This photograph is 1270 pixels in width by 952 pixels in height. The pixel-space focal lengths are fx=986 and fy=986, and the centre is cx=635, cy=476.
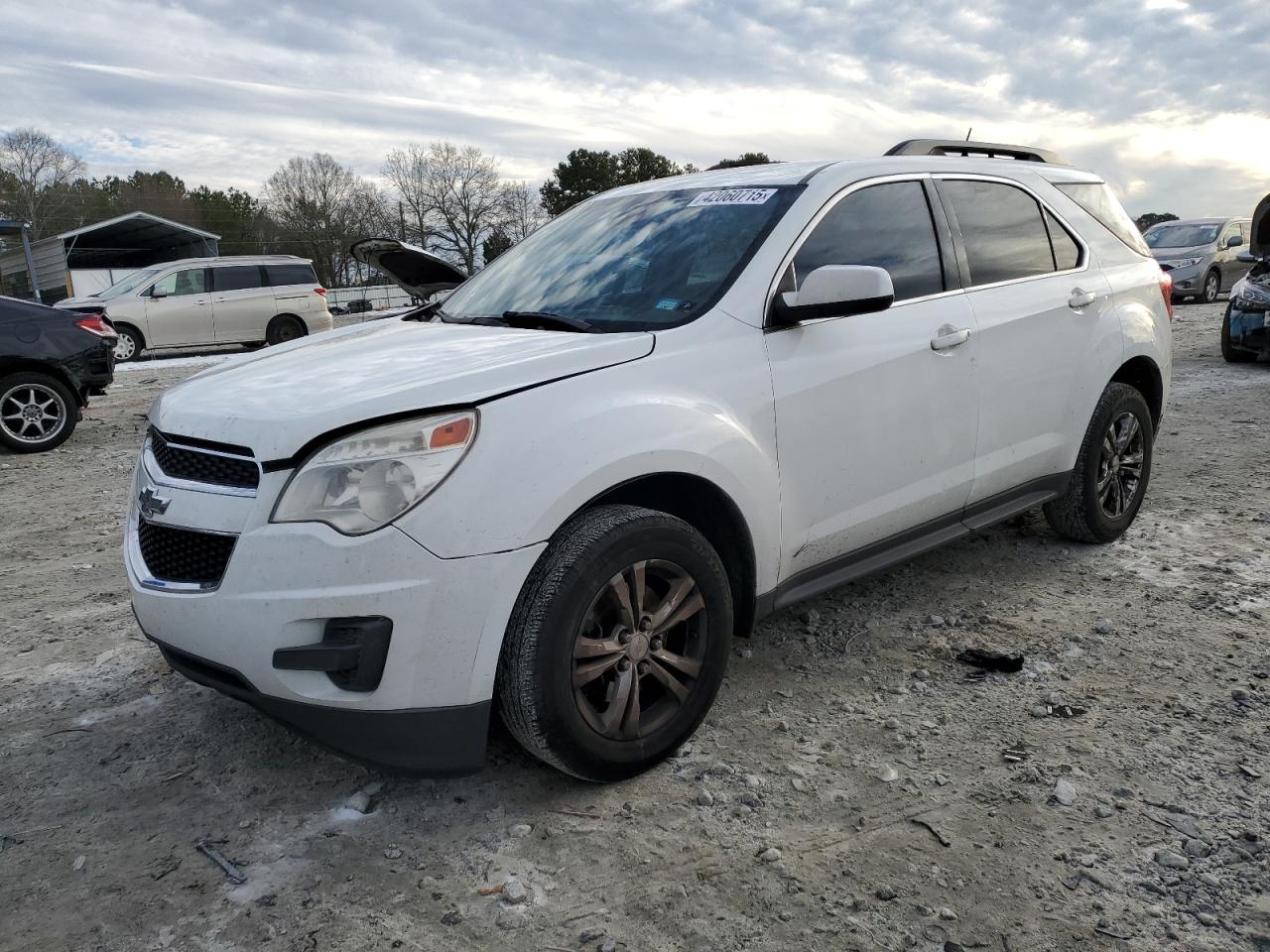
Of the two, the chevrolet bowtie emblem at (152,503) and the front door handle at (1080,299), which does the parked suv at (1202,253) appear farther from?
the chevrolet bowtie emblem at (152,503)

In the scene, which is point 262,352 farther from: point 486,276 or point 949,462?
point 949,462

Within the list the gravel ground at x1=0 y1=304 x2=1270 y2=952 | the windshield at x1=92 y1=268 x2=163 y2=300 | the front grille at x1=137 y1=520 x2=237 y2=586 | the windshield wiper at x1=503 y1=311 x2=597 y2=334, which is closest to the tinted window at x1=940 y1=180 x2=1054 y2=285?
the gravel ground at x1=0 y1=304 x2=1270 y2=952

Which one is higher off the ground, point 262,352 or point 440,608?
point 262,352

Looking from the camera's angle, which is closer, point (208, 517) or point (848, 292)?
point (208, 517)

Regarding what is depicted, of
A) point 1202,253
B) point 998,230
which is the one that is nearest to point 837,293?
point 998,230

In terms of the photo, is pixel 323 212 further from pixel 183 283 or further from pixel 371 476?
pixel 371 476

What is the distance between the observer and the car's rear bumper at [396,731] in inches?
96.1

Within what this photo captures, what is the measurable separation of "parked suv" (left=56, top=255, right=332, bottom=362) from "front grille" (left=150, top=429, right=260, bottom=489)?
1596 cm

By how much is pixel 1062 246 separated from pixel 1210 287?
58.1 feet

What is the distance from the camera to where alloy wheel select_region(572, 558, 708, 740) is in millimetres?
2660

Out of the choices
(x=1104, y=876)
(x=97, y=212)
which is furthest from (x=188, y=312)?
(x=97, y=212)

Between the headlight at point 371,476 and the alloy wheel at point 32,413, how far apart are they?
7493 mm

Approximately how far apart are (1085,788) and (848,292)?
1.58m

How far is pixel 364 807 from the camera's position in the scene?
2775 mm
